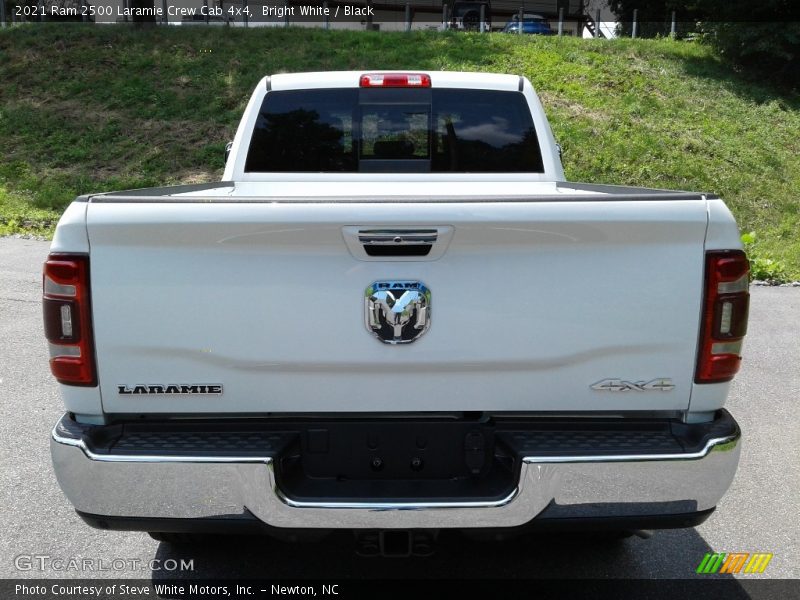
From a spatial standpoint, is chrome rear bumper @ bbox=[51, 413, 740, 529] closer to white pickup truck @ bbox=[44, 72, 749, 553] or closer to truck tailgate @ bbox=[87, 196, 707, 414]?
white pickup truck @ bbox=[44, 72, 749, 553]

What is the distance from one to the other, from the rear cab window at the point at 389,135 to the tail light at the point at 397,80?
0.13 feet

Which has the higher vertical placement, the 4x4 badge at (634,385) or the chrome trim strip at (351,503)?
the 4x4 badge at (634,385)

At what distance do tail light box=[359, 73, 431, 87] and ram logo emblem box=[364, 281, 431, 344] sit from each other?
2.40m

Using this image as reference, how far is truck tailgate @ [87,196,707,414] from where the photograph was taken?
254 centimetres

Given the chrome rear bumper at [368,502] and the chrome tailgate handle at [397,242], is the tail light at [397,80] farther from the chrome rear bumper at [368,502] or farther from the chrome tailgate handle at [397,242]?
the chrome rear bumper at [368,502]

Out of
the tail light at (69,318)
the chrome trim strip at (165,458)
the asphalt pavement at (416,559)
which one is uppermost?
the tail light at (69,318)

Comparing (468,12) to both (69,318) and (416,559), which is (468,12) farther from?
(69,318)

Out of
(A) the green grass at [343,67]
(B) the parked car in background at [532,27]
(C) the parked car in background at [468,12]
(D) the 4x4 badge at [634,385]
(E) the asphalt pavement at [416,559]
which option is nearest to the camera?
(D) the 4x4 badge at [634,385]

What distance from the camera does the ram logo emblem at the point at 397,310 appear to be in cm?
257

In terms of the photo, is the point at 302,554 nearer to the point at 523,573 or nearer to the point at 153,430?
the point at 523,573

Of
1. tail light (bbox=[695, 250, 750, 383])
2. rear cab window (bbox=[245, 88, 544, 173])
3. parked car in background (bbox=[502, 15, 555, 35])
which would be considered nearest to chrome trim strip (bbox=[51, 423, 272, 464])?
tail light (bbox=[695, 250, 750, 383])

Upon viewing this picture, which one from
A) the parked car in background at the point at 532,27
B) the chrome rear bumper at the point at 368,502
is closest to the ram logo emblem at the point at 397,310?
the chrome rear bumper at the point at 368,502

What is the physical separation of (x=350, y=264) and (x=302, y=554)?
1.68 meters

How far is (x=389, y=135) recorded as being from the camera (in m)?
4.70
